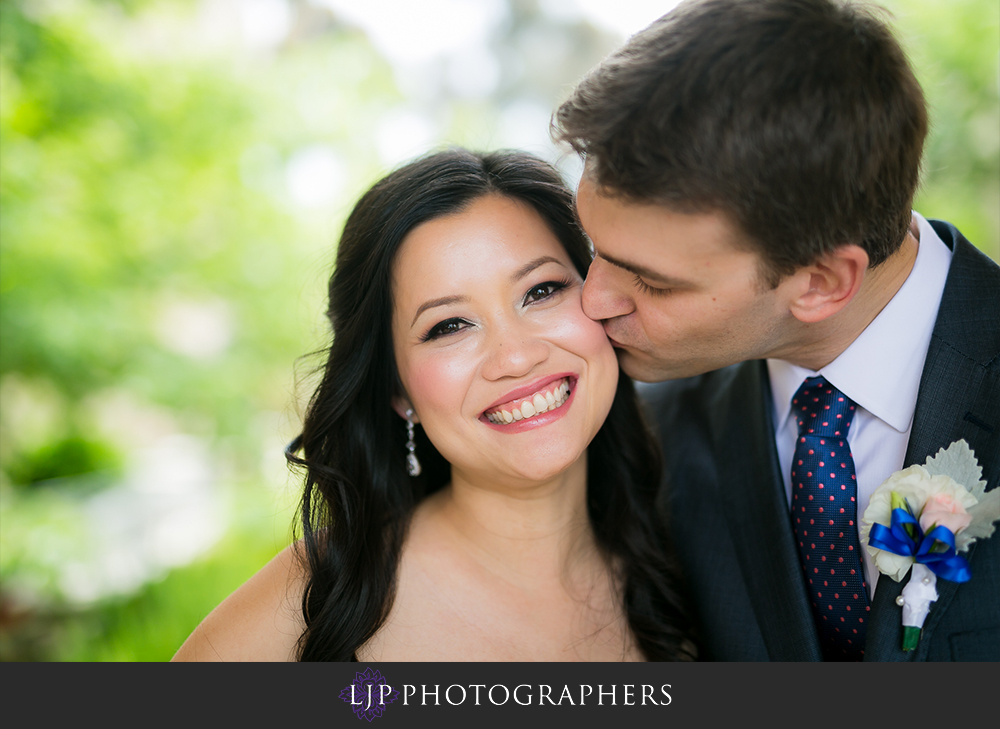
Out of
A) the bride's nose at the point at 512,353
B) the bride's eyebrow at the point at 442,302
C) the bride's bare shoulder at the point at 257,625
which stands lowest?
the bride's bare shoulder at the point at 257,625

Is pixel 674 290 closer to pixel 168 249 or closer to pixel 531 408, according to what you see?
pixel 531 408

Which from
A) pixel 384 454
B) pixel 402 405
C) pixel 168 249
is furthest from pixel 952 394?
pixel 168 249

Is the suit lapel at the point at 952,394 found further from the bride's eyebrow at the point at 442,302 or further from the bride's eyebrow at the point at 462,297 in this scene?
the bride's eyebrow at the point at 442,302

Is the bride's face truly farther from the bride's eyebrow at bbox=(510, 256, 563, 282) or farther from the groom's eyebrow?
the groom's eyebrow

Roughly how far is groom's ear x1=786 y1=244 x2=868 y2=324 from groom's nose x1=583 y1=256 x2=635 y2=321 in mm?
437

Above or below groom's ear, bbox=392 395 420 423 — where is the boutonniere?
below

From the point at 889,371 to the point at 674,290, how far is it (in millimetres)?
647

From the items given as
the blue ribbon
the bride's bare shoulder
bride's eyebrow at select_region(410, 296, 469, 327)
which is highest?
bride's eyebrow at select_region(410, 296, 469, 327)

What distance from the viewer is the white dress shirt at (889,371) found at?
207cm

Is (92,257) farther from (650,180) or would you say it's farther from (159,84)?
(650,180)

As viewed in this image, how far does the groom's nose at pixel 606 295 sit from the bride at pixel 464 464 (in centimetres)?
5

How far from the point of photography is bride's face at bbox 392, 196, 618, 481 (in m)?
2.08
